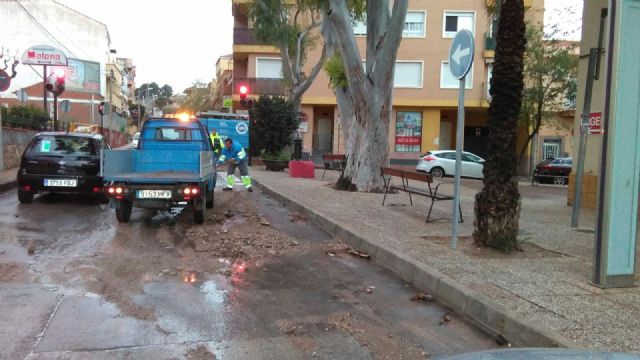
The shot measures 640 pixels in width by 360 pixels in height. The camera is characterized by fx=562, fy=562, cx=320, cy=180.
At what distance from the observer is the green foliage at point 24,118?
20.5 m

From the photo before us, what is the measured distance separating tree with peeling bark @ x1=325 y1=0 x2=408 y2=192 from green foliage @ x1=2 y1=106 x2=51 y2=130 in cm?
1298

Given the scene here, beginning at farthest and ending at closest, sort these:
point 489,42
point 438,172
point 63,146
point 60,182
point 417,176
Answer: point 489,42 → point 438,172 → point 63,146 → point 60,182 → point 417,176

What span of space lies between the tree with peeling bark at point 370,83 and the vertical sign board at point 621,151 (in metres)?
8.34

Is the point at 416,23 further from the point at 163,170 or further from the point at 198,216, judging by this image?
the point at 198,216

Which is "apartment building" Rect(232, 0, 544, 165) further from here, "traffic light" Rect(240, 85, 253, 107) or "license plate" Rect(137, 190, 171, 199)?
"license plate" Rect(137, 190, 171, 199)

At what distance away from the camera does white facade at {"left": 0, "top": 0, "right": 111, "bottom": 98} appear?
53156mm

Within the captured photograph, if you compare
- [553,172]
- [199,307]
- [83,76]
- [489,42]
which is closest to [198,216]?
[199,307]

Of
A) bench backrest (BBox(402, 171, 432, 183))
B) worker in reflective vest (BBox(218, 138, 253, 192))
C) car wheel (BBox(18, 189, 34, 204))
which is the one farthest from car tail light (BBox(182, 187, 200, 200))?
worker in reflective vest (BBox(218, 138, 253, 192))

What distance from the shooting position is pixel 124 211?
32.5 feet

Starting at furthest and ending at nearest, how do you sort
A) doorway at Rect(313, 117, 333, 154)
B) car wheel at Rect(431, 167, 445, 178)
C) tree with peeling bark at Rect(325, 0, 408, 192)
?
doorway at Rect(313, 117, 333, 154) → car wheel at Rect(431, 167, 445, 178) → tree with peeling bark at Rect(325, 0, 408, 192)

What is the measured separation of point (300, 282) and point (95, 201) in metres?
8.17

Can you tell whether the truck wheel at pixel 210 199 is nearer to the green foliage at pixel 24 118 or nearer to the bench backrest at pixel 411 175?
the bench backrest at pixel 411 175

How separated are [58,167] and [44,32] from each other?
50530 mm

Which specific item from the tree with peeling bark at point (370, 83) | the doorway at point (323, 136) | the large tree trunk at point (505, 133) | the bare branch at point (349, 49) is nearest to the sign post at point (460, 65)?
the large tree trunk at point (505, 133)
